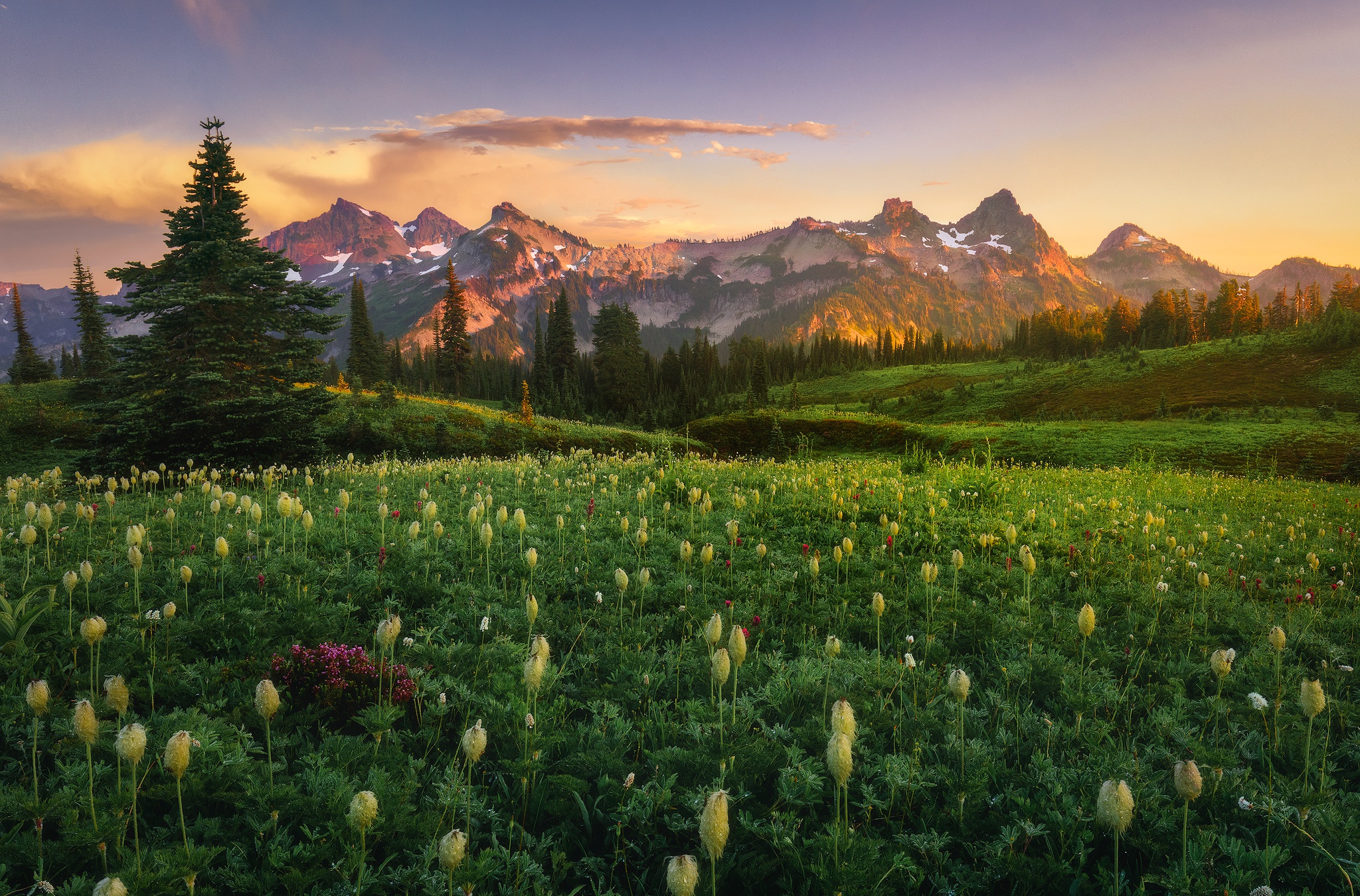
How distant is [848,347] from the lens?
174 meters

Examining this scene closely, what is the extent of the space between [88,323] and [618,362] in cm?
6089

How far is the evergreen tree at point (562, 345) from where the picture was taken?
85.2 m

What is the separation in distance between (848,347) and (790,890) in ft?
598

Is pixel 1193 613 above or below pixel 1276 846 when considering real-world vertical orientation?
below

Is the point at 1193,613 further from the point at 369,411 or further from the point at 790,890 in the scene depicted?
the point at 369,411

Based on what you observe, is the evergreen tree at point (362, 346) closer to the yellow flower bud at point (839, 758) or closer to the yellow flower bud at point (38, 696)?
the yellow flower bud at point (38, 696)

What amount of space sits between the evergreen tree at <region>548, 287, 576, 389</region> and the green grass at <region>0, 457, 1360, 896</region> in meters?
79.8

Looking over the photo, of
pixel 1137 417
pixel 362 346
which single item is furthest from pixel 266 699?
pixel 362 346

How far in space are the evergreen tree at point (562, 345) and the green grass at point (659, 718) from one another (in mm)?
79801

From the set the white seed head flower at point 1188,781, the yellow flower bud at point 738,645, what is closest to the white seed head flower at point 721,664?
the yellow flower bud at point 738,645

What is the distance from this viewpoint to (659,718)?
3381 millimetres

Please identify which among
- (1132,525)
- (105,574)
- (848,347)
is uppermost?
(848,347)

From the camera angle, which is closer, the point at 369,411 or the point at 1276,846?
the point at 1276,846

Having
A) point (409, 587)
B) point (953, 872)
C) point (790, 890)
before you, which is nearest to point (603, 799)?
point (790, 890)
